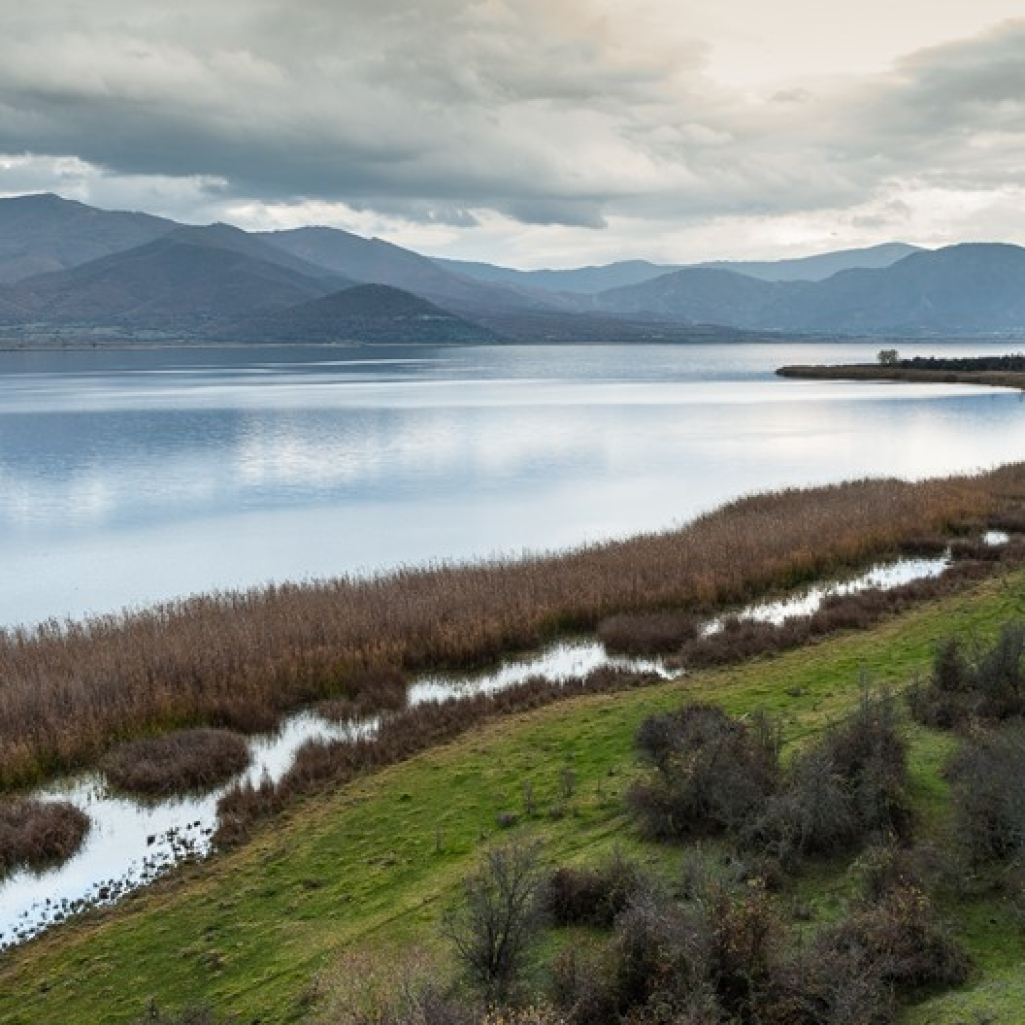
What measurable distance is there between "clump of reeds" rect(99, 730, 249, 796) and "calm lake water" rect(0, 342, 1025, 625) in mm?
15989

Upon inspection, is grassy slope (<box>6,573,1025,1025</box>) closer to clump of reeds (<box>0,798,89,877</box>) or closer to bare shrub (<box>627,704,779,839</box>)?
bare shrub (<box>627,704,779,839</box>)

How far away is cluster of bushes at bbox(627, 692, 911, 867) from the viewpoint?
11062mm

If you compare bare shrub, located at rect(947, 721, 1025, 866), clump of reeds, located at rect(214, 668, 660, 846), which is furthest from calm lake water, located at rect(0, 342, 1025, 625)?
bare shrub, located at rect(947, 721, 1025, 866)

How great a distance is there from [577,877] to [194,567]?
31.5 meters

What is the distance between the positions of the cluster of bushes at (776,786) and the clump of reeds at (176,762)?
8031 millimetres

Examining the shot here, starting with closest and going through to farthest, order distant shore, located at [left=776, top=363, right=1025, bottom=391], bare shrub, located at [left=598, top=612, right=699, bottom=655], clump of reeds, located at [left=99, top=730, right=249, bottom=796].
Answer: clump of reeds, located at [left=99, top=730, right=249, bottom=796] < bare shrub, located at [left=598, top=612, right=699, bottom=655] < distant shore, located at [left=776, top=363, right=1025, bottom=391]

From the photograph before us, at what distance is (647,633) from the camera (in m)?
24.0

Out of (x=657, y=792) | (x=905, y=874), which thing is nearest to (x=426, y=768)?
(x=657, y=792)

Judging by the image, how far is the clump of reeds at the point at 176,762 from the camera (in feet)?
55.5

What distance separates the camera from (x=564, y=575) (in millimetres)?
28844

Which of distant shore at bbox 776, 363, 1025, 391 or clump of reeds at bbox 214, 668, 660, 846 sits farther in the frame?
distant shore at bbox 776, 363, 1025, 391

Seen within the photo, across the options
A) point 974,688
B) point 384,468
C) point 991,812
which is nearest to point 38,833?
point 991,812

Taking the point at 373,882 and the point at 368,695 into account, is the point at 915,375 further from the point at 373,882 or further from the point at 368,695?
the point at 373,882

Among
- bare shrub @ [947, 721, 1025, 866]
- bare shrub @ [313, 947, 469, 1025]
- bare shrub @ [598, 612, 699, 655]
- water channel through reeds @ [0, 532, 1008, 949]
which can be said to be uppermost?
bare shrub @ [947, 721, 1025, 866]
